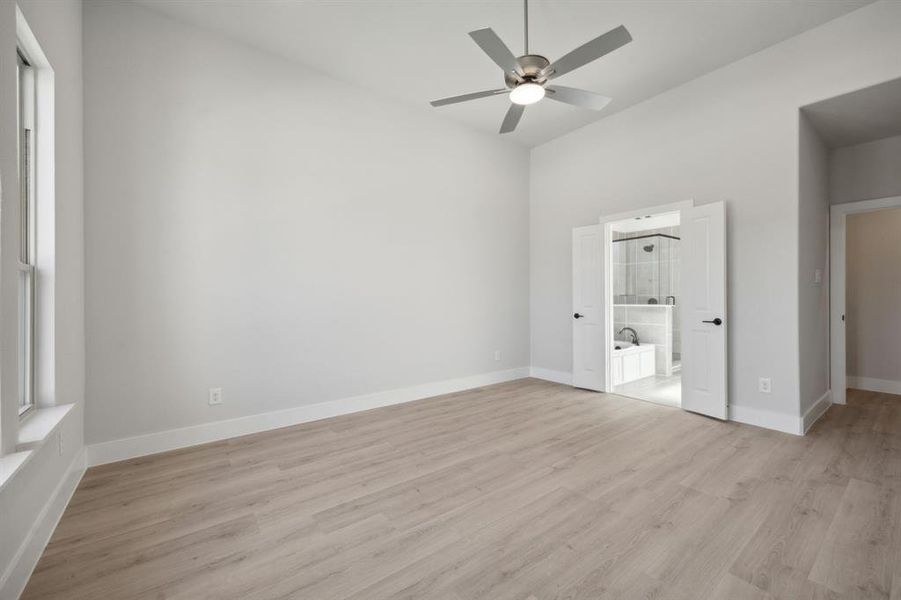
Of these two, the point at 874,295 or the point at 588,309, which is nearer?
the point at 874,295

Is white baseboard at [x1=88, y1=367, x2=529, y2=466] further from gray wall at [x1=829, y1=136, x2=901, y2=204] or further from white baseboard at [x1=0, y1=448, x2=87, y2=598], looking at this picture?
gray wall at [x1=829, y1=136, x2=901, y2=204]

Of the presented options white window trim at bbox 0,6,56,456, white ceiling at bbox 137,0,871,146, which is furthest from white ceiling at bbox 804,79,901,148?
white window trim at bbox 0,6,56,456

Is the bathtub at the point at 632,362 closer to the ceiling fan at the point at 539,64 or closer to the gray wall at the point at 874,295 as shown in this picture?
the gray wall at the point at 874,295

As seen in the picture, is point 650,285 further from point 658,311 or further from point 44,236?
point 44,236

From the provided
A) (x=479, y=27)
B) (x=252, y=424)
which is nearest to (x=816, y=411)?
(x=479, y=27)

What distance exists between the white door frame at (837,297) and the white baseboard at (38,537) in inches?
252

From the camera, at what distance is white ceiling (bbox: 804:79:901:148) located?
10.0 feet

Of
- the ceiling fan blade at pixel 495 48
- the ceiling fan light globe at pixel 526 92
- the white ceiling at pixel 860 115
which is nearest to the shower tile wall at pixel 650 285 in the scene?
the white ceiling at pixel 860 115

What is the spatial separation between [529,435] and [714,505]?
1363mm

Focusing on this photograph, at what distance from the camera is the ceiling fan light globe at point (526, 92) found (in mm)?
2463

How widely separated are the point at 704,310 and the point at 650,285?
3714 millimetres

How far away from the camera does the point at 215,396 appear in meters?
3.16

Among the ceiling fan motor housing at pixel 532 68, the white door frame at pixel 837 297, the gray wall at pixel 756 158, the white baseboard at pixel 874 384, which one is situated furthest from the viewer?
the white baseboard at pixel 874 384

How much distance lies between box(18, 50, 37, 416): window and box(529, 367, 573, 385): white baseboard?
4.88m
